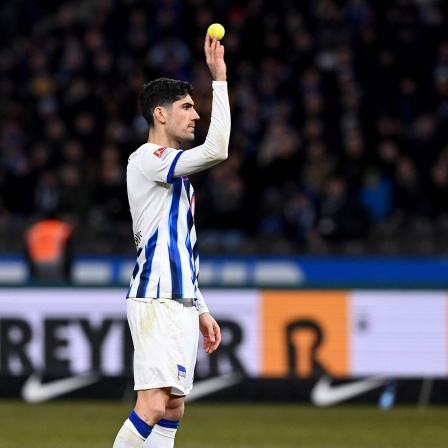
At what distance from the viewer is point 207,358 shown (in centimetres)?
1058

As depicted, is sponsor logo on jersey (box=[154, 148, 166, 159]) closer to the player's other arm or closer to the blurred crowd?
the player's other arm

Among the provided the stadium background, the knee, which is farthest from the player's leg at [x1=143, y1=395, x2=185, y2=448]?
the stadium background

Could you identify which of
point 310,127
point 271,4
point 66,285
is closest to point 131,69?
point 271,4

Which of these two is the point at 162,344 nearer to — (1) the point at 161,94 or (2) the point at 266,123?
(1) the point at 161,94

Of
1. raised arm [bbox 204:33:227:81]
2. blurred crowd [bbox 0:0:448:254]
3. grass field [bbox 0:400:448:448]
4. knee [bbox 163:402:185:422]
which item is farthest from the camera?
blurred crowd [bbox 0:0:448:254]

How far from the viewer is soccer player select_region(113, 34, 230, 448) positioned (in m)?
5.62

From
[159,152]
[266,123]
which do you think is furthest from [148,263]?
[266,123]

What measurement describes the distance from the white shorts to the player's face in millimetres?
783

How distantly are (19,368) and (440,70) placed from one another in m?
6.74

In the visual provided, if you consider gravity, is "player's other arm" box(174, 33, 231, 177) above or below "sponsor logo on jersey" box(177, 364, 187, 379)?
above

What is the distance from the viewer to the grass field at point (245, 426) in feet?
27.3

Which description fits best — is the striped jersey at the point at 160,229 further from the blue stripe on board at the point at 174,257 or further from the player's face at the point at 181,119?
the player's face at the point at 181,119

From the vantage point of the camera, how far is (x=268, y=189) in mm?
14180

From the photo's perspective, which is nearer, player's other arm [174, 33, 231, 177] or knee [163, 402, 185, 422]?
player's other arm [174, 33, 231, 177]
